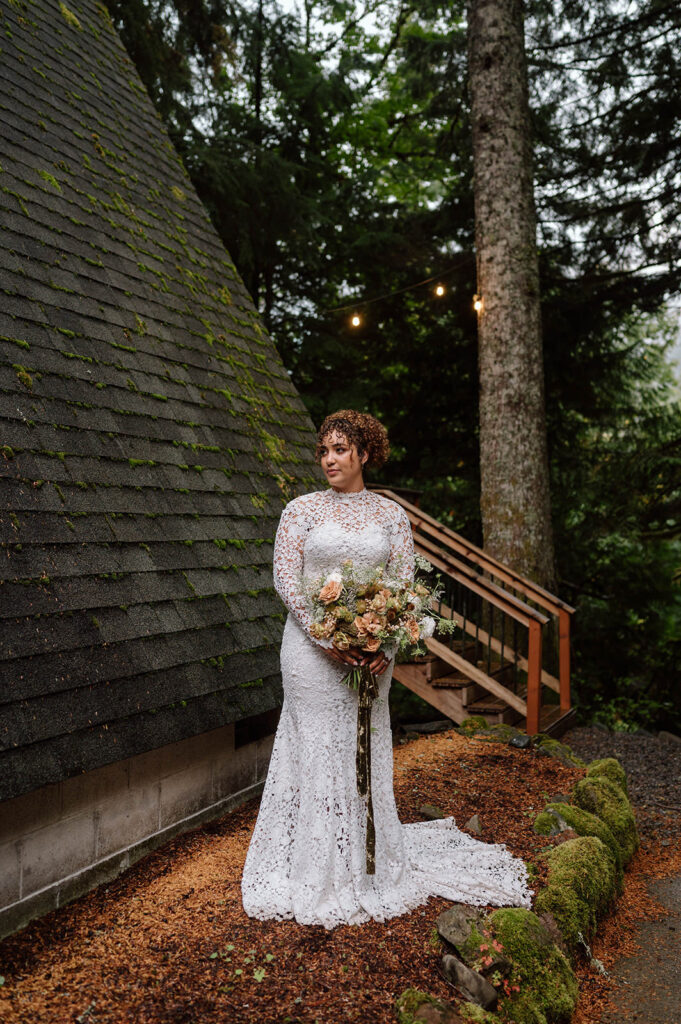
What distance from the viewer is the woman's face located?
11.4 feet

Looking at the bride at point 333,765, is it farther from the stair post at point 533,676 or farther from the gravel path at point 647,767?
the stair post at point 533,676

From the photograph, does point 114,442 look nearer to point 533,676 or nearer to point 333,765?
point 333,765

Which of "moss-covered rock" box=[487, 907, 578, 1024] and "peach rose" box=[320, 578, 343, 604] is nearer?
"moss-covered rock" box=[487, 907, 578, 1024]

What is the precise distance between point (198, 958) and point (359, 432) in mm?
2368

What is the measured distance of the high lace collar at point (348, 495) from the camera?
3516mm

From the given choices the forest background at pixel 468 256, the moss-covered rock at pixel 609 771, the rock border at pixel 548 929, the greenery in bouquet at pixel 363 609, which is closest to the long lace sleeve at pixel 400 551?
Answer: the greenery in bouquet at pixel 363 609

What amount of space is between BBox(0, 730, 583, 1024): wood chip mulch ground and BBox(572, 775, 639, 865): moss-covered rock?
0.90 meters

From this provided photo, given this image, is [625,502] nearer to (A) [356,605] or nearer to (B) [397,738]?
(B) [397,738]

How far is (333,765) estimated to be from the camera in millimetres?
3361

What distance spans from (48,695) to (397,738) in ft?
14.6

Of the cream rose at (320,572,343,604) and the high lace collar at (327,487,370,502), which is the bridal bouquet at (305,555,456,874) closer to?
the cream rose at (320,572,343,604)

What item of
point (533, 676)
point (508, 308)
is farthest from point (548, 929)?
point (508, 308)

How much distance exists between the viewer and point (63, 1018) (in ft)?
8.36

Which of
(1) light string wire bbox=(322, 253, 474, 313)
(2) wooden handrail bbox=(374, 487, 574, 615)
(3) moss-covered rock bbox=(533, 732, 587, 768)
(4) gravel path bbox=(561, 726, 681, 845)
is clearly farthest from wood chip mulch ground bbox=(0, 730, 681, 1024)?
(1) light string wire bbox=(322, 253, 474, 313)
